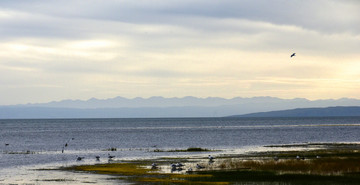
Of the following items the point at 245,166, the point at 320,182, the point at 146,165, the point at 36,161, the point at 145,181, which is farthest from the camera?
the point at 36,161

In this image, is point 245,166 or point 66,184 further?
point 245,166

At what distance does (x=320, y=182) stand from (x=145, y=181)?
44.2ft

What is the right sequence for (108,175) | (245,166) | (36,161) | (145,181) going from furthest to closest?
(36,161) → (245,166) → (108,175) → (145,181)

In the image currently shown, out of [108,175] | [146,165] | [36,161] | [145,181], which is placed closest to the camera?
[145,181]

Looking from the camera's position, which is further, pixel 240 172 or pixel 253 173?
pixel 240 172

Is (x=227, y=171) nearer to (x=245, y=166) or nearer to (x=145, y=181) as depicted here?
(x=245, y=166)

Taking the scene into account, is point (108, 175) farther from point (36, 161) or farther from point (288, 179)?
point (36, 161)

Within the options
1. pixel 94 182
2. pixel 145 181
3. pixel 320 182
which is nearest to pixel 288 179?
pixel 320 182

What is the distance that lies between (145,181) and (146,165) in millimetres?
13846

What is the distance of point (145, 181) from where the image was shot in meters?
43.2

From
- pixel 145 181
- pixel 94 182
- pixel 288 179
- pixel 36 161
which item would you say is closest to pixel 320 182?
pixel 288 179

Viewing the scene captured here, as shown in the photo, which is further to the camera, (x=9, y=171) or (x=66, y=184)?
(x=9, y=171)

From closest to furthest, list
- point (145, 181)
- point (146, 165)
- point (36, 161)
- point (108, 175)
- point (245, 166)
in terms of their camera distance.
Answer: point (145, 181)
point (108, 175)
point (245, 166)
point (146, 165)
point (36, 161)

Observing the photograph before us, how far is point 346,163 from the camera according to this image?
49.7 meters
